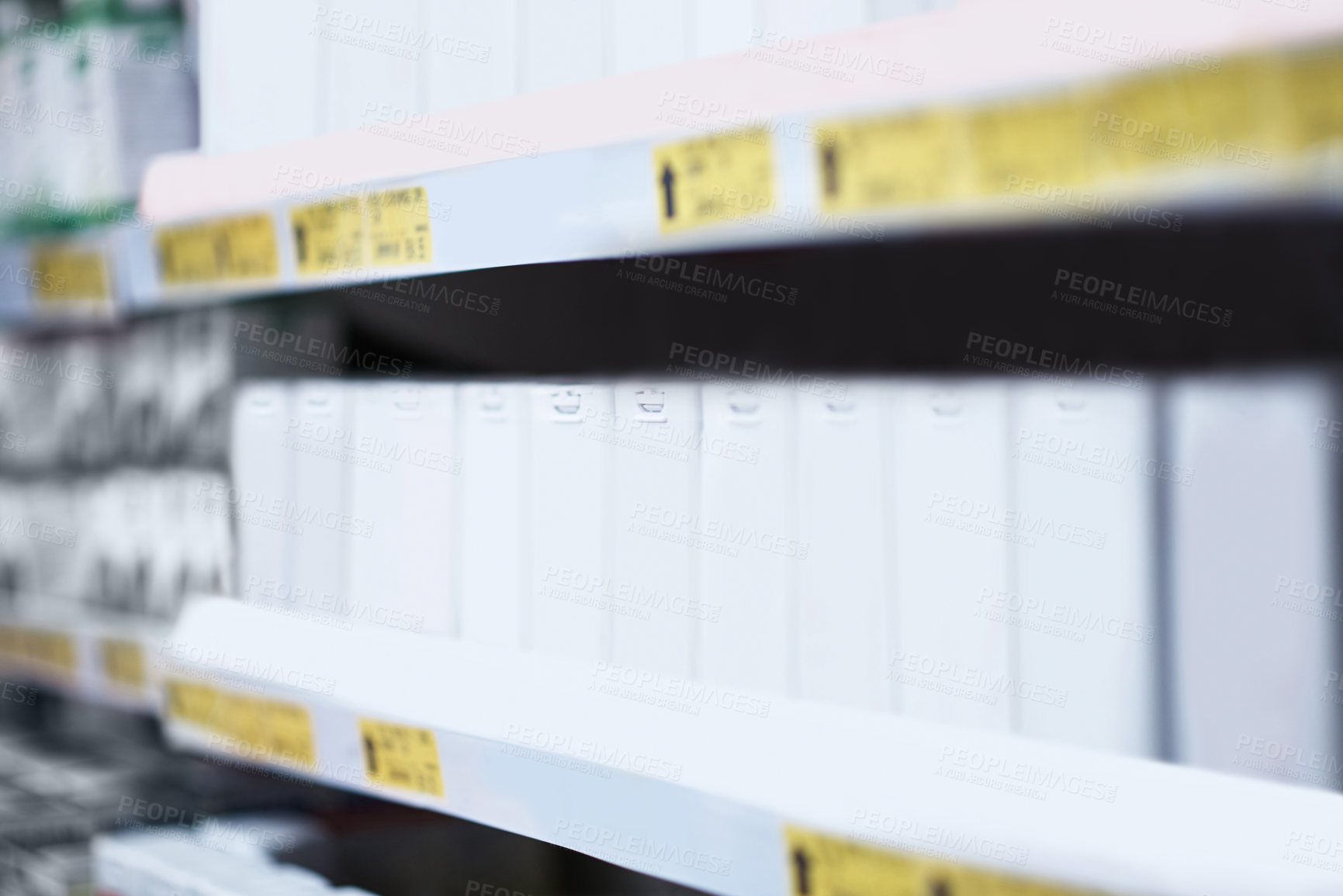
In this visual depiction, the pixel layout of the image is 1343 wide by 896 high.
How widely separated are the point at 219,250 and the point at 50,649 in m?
0.84

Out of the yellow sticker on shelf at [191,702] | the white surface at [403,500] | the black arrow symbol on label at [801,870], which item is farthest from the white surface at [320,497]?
the black arrow symbol on label at [801,870]

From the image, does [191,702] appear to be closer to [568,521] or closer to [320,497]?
[320,497]

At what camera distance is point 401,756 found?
3.21ft

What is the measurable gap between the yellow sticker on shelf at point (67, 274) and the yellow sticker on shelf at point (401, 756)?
2.59 ft

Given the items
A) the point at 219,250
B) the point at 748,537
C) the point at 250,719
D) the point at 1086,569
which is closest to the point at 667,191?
the point at 748,537

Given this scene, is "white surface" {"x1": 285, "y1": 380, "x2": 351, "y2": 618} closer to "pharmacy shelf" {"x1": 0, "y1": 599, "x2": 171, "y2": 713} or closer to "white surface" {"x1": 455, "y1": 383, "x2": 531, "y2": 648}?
"white surface" {"x1": 455, "y1": 383, "x2": 531, "y2": 648}

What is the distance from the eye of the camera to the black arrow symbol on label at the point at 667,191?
76 centimetres

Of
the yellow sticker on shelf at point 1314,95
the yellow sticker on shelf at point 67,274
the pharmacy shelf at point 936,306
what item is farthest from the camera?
the yellow sticker on shelf at point 67,274

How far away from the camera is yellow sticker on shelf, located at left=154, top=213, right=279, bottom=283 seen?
1.10 m

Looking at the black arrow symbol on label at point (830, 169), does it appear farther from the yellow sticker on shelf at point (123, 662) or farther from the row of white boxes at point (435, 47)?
the yellow sticker on shelf at point (123, 662)

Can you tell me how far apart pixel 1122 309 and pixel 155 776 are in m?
1.41

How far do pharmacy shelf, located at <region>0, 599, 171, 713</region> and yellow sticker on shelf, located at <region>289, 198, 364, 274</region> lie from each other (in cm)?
68

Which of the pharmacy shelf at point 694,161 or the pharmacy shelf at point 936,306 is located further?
the pharmacy shelf at point 936,306

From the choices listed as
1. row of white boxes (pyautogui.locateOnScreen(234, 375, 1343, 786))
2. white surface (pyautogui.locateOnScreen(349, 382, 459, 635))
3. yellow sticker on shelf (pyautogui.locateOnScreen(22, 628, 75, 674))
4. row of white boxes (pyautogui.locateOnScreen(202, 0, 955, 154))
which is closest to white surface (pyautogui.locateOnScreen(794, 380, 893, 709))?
row of white boxes (pyautogui.locateOnScreen(234, 375, 1343, 786))
